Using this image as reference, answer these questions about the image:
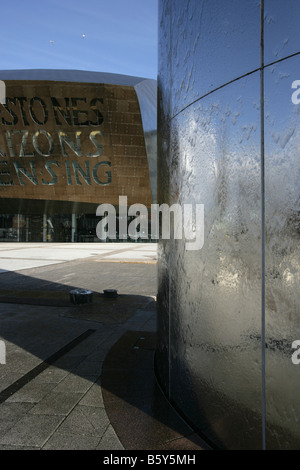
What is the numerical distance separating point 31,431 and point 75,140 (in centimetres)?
3517

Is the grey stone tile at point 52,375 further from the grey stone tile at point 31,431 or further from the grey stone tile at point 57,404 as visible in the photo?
the grey stone tile at point 31,431

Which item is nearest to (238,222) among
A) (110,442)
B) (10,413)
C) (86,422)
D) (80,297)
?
(110,442)

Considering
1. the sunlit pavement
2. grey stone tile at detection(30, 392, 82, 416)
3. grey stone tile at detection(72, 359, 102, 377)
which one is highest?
grey stone tile at detection(30, 392, 82, 416)

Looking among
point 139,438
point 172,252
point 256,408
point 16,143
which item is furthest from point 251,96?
point 16,143

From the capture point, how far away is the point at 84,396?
11.4 feet

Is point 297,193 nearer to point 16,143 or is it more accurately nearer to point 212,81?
point 212,81

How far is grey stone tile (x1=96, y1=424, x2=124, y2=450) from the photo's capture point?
2.63 m

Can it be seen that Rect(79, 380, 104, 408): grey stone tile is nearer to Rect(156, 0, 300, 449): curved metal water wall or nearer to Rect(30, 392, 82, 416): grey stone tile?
Rect(30, 392, 82, 416): grey stone tile

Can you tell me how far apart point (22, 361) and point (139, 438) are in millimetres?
2320

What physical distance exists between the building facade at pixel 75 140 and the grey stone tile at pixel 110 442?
1343 inches

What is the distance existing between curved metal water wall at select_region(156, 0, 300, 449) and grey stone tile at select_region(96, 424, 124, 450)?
0.70m

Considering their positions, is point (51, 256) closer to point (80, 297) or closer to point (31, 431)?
point (80, 297)

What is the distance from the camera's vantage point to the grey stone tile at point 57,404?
3186 millimetres

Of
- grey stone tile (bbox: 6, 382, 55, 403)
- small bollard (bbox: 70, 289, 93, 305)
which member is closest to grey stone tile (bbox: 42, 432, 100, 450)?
grey stone tile (bbox: 6, 382, 55, 403)
